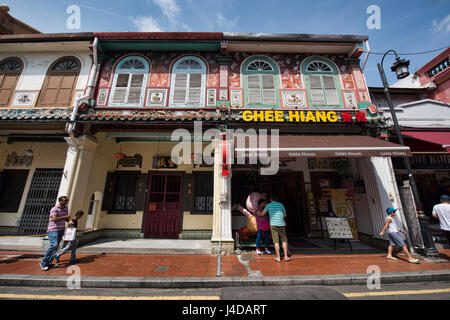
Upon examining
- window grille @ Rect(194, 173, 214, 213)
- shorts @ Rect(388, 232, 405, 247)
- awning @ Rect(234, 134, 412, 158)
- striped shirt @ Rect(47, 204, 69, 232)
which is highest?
awning @ Rect(234, 134, 412, 158)

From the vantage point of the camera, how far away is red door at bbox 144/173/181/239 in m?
8.40

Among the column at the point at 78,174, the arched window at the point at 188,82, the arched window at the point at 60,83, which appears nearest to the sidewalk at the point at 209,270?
the column at the point at 78,174

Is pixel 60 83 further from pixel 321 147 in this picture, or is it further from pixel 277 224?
pixel 321 147

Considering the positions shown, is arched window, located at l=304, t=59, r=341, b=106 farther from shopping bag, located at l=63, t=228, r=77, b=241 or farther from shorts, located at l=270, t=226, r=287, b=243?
shopping bag, located at l=63, t=228, r=77, b=241

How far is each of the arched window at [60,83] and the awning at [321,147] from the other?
7.69 metres

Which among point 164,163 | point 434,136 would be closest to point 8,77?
point 164,163

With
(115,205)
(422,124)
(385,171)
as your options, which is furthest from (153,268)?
(422,124)

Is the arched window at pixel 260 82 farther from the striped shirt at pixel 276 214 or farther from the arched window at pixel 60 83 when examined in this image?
the arched window at pixel 60 83

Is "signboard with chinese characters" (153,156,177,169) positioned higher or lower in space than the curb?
higher

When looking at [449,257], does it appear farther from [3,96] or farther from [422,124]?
[3,96]

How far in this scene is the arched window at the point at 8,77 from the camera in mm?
8024

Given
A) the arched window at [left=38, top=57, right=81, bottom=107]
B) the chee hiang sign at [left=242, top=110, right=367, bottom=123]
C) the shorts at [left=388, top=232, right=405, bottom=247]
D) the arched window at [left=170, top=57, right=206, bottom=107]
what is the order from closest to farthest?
the shorts at [left=388, top=232, right=405, bottom=247] < the chee hiang sign at [left=242, top=110, right=367, bottom=123] < the arched window at [left=38, top=57, right=81, bottom=107] < the arched window at [left=170, top=57, right=206, bottom=107]

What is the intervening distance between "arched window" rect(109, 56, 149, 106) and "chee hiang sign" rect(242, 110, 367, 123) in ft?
16.0

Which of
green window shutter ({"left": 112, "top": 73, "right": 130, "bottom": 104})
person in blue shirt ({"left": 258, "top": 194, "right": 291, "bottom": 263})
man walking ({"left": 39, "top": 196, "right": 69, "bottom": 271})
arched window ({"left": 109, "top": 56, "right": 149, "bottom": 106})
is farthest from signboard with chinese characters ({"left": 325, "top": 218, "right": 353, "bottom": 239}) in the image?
green window shutter ({"left": 112, "top": 73, "right": 130, "bottom": 104})
